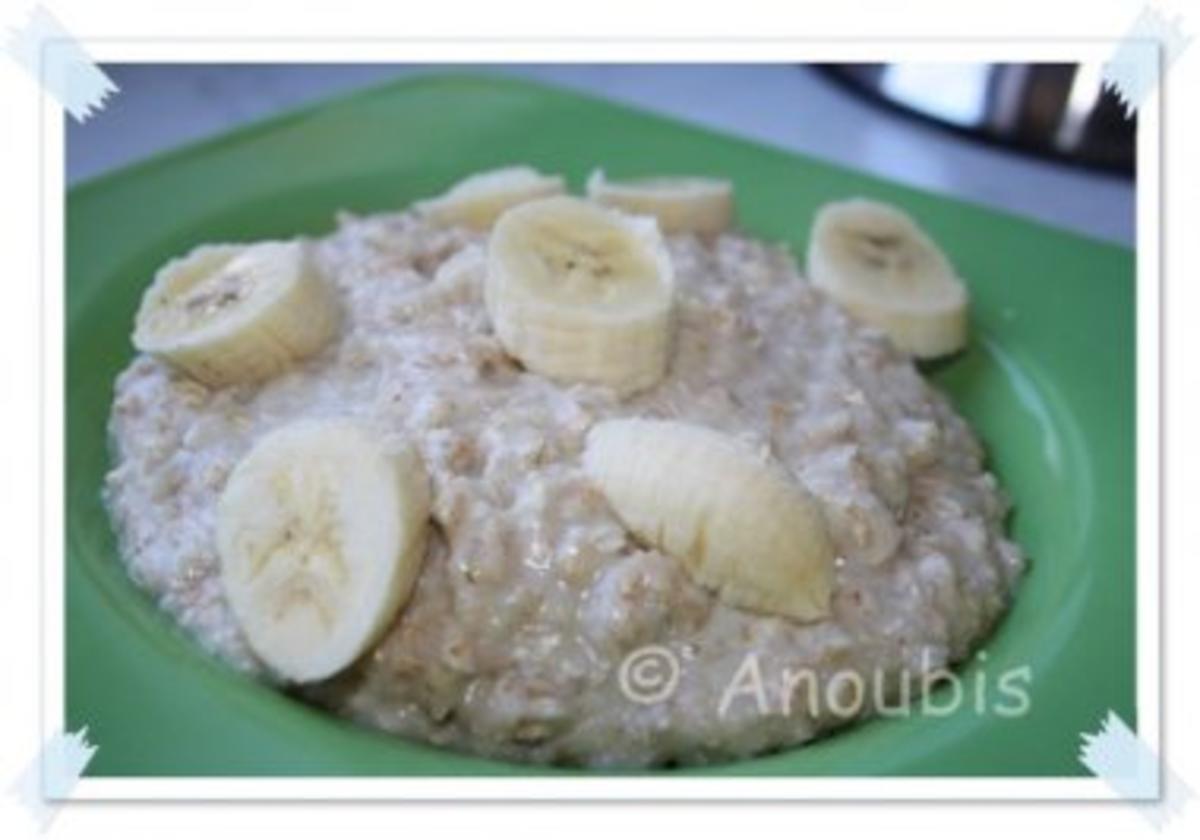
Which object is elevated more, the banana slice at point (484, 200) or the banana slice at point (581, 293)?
the banana slice at point (581, 293)

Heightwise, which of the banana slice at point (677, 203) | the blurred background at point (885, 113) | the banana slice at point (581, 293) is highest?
the banana slice at point (581, 293)

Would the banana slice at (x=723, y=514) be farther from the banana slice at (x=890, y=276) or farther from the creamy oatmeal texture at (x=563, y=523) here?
the banana slice at (x=890, y=276)

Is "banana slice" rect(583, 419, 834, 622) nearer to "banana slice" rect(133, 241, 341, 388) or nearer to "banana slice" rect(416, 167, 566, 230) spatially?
"banana slice" rect(133, 241, 341, 388)

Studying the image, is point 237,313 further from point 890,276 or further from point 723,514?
point 890,276

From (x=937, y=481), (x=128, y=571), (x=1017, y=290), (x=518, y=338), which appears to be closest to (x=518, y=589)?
(x=518, y=338)

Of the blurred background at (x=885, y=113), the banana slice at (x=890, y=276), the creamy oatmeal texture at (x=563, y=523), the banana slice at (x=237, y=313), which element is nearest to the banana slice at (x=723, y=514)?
the creamy oatmeal texture at (x=563, y=523)
